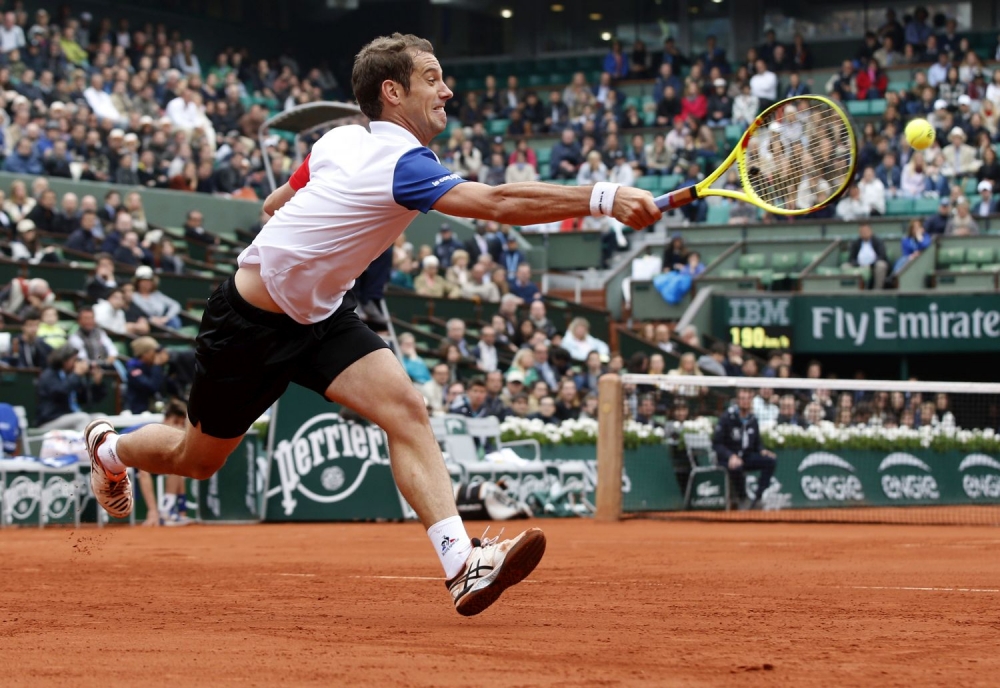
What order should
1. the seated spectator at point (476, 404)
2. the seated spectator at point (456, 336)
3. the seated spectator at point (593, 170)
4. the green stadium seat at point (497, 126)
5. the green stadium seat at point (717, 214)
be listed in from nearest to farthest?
the seated spectator at point (476, 404) < the seated spectator at point (456, 336) < the green stadium seat at point (717, 214) < the seated spectator at point (593, 170) < the green stadium seat at point (497, 126)

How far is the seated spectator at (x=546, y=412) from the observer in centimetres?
1703

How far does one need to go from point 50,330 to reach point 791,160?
10.1 meters

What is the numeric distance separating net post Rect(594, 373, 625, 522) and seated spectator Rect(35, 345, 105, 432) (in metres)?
4.87

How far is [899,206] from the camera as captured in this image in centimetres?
2409

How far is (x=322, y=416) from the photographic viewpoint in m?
13.5

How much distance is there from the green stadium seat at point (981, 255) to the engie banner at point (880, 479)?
6.21 m

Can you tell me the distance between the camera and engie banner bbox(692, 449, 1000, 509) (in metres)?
16.0

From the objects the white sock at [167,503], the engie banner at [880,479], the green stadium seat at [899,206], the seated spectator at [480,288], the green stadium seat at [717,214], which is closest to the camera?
the white sock at [167,503]

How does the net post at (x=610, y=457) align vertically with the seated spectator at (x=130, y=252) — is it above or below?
below

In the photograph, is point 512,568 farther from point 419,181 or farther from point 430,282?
point 430,282

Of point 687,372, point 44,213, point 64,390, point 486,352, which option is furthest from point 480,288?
point 64,390

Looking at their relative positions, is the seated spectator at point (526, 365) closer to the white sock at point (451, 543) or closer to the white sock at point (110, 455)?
the white sock at point (110, 455)

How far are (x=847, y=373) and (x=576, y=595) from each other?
17622 millimetres

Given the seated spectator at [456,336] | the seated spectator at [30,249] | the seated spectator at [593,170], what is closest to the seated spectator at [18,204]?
the seated spectator at [30,249]
